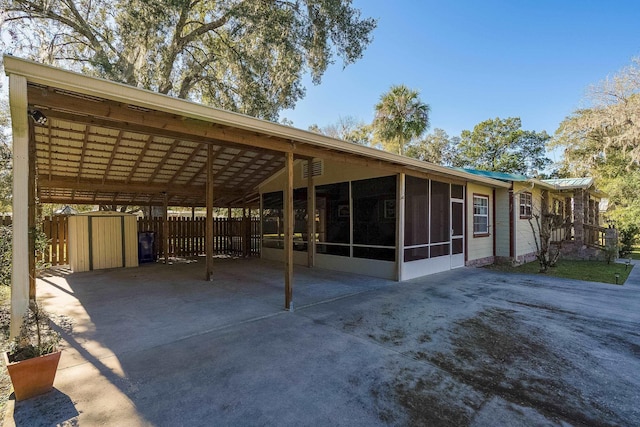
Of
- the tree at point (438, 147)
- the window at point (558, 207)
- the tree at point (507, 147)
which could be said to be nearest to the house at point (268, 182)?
the window at point (558, 207)

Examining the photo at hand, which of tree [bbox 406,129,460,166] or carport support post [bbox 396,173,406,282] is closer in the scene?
carport support post [bbox 396,173,406,282]

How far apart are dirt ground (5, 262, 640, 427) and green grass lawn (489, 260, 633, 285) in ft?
6.65

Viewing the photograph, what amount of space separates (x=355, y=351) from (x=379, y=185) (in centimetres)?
478

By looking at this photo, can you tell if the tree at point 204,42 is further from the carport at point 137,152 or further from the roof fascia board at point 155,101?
the roof fascia board at point 155,101

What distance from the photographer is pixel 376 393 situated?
8.43ft

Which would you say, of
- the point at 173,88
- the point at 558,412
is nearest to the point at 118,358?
the point at 558,412

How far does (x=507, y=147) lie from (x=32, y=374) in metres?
30.1

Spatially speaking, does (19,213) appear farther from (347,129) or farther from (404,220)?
(347,129)

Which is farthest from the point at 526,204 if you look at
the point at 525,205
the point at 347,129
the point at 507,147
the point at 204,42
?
the point at 347,129

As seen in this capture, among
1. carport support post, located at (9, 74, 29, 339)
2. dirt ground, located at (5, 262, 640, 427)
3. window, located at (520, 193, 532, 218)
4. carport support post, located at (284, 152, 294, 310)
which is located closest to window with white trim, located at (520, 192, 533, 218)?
window, located at (520, 193, 532, 218)

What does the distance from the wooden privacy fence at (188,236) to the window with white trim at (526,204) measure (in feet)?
31.8

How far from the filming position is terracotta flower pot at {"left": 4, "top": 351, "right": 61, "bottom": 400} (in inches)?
94.5

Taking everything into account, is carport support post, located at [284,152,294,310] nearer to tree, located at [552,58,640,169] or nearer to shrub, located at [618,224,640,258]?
shrub, located at [618,224,640,258]

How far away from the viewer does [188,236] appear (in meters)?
11.8
